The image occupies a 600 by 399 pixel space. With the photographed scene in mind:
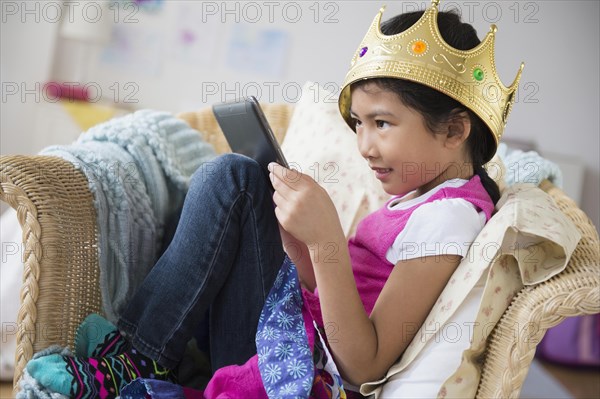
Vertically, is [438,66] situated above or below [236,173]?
above

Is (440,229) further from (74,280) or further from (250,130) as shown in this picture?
(74,280)

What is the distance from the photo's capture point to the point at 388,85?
101cm

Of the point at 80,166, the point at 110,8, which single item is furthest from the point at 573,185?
the point at 80,166

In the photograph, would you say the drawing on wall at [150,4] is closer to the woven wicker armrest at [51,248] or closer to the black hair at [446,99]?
A: the woven wicker armrest at [51,248]

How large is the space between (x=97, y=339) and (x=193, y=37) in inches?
73.3

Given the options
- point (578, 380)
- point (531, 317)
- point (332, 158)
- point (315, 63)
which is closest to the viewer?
point (531, 317)

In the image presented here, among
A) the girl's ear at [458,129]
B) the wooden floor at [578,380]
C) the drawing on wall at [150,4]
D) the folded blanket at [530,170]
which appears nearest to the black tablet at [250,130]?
the girl's ear at [458,129]

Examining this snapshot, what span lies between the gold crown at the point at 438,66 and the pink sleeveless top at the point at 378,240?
11 centimetres

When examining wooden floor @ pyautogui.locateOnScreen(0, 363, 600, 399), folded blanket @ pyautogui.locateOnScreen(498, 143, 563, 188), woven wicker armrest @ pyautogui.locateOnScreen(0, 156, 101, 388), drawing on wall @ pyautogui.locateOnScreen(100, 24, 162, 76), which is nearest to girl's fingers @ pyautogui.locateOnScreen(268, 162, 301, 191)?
woven wicker armrest @ pyautogui.locateOnScreen(0, 156, 101, 388)

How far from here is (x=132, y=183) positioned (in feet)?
4.03

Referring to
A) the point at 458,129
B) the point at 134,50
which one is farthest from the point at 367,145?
the point at 134,50

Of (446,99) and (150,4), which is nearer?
(446,99)

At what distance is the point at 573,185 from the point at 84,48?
2.01m

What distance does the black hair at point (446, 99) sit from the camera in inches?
39.4
